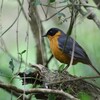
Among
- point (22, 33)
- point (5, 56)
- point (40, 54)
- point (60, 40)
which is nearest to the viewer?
point (40, 54)

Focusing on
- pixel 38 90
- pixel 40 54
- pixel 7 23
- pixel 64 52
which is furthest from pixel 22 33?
pixel 38 90

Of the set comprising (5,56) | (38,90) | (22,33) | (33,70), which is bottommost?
(38,90)

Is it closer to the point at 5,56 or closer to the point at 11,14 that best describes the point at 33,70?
the point at 5,56

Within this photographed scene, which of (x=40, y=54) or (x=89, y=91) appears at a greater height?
(x=40, y=54)

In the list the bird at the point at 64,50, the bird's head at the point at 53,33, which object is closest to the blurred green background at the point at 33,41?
the bird at the point at 64,50

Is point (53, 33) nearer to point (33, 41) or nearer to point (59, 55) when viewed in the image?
point (59, 55)

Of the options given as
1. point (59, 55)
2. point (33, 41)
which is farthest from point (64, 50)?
point (33, 41)

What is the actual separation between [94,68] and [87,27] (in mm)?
501

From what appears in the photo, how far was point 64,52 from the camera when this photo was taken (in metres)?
5.61

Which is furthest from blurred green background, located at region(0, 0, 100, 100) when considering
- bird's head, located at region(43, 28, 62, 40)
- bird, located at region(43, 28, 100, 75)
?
bird's head, located at region(43, 28, 62, 40)

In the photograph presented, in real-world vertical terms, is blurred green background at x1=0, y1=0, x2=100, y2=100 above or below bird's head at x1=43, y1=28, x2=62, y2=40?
below

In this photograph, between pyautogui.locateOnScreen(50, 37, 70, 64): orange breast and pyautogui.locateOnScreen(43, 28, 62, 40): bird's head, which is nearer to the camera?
pyautogui.locateOnScreen(50, 37, 70, 64): orange breast

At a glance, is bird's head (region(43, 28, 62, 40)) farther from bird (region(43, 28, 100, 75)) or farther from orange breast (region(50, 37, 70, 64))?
orange breast (region(50, 37, 70, 64))

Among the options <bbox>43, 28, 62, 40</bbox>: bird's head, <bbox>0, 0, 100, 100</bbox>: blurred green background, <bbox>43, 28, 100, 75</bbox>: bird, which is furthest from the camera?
<bbox>43, 28, 62, 40</bbox>: bird's head
